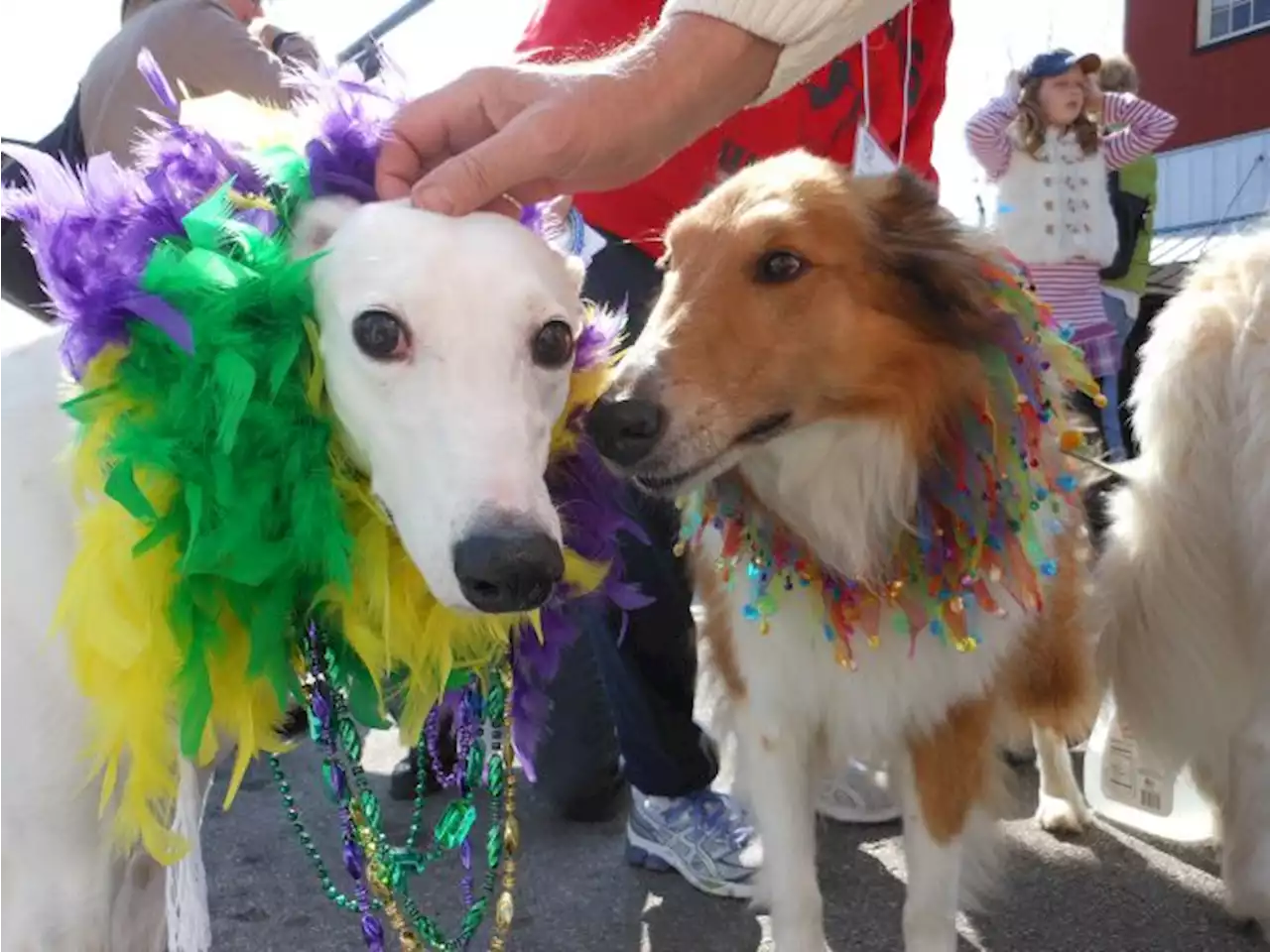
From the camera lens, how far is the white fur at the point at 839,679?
186 cm

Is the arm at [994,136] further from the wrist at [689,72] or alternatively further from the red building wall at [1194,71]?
the red building wall at [1194,71]

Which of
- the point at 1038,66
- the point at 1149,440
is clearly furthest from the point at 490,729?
the point at 1038,66

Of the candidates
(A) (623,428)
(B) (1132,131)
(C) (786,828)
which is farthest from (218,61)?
(B) (1132,131)

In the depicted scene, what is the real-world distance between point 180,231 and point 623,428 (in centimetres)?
59

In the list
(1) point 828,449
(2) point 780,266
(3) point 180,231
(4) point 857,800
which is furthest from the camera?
(4) point 857,800

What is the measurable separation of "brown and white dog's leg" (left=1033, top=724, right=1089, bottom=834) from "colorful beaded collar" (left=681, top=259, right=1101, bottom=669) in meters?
0.80

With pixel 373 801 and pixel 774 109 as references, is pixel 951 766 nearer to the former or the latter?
pixel 373 801

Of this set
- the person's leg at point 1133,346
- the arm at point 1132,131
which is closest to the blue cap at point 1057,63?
the arm at point 1132,131

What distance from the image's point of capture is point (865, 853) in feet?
8.11

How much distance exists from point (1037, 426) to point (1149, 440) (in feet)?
1.50

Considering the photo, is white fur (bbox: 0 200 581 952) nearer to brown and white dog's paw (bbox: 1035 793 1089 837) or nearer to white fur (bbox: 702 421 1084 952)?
white fur (bbox: 702 421 1084 952)

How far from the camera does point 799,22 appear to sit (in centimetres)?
152

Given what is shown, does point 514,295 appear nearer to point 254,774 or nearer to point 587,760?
point 587,760

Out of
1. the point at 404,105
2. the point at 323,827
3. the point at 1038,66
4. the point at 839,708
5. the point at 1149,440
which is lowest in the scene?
the point at 323,827
